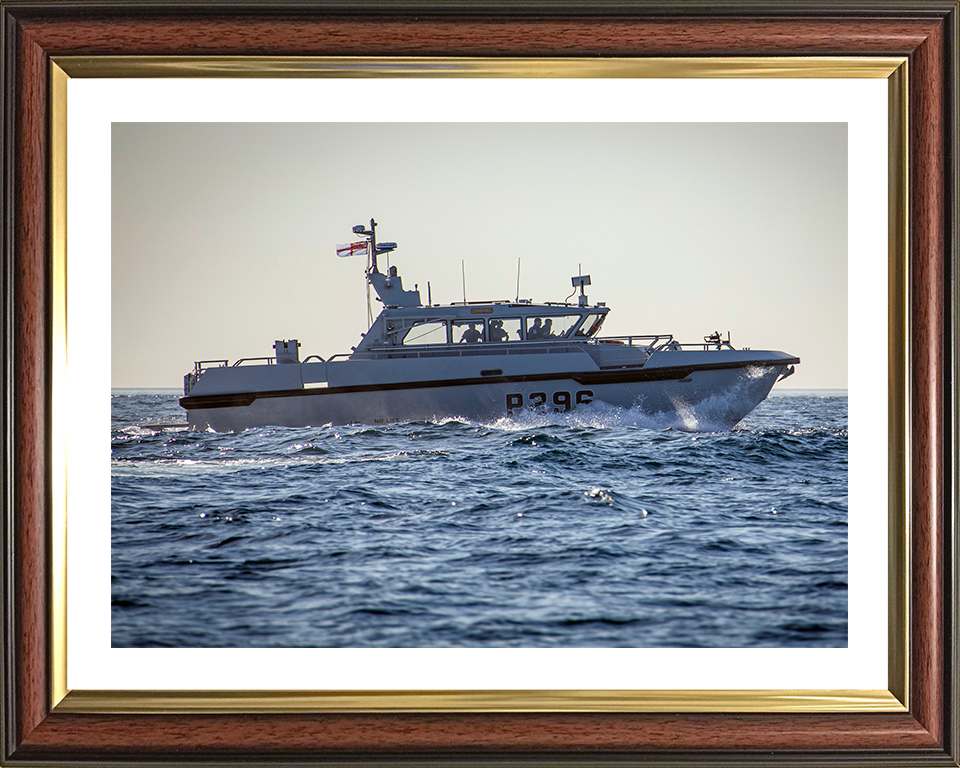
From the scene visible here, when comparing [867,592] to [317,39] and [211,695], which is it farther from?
[317,39]

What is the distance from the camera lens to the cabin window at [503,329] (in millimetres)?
3543

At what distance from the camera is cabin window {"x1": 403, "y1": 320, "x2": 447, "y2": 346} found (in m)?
3.78

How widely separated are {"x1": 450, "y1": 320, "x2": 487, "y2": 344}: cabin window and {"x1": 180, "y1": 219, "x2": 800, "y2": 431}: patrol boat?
0.01 metres

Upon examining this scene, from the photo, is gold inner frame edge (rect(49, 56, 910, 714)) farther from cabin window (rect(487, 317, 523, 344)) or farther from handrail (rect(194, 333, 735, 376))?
cabin window (rect(487, 317, 523, 344))

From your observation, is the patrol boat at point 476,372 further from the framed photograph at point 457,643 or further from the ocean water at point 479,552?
the framed photograph at point 457,643

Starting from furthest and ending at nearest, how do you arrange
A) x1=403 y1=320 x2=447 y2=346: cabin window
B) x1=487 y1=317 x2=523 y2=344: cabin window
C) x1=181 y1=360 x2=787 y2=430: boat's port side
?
x1=403 y1=320 x2=447 y2=346: cabin window < x1=487 y1=317 x2=523 y2=344: cabin window < x1=181 y1=360 x2=787 y2=430: boat's port side

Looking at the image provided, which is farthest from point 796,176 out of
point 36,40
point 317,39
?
point 36,40

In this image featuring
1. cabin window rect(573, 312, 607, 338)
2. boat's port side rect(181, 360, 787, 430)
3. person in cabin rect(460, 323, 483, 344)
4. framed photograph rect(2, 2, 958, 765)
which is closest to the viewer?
framed photograph rect(2, 2, 958, 765)

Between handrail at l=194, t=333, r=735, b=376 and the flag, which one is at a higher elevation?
the flag

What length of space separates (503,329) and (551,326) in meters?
0.25

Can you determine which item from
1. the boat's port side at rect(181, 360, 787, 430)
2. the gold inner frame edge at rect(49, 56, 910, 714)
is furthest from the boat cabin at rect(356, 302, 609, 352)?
the gold inner frame edge at rect(49, 56, 910, 714)

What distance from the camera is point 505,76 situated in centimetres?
199

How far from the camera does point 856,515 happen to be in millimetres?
2051

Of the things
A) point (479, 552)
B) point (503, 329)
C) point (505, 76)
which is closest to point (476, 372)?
point (503, 329)
